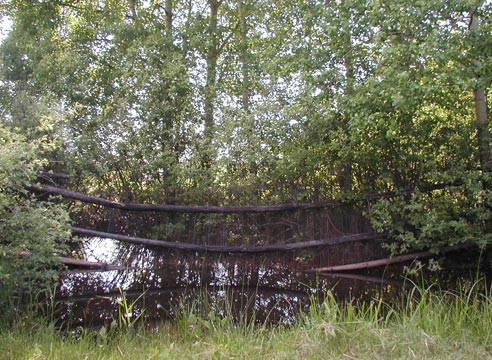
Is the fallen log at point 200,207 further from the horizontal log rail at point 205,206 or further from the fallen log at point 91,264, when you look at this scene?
the fallen log at point 91,264

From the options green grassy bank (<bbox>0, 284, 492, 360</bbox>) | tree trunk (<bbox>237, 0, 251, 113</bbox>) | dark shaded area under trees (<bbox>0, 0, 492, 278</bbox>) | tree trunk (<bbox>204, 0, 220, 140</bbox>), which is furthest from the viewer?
tree trunk (<bbox>237, 0, 251, 113</bbox>)

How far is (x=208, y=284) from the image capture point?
820 cm

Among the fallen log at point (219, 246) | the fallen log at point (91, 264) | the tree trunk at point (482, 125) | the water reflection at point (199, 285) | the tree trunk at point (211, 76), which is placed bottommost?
the water reflection at point (199, 285)

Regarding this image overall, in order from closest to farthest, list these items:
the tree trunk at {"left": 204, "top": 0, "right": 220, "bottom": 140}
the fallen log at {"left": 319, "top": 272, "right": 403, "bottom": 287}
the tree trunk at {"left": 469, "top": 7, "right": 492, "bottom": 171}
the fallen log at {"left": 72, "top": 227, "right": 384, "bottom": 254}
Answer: the tree trunk at {"left": 469, "top": 7, "right": 492, "bottom": 171} → the fallen log at {"left": 319, "top": 272, "right": 403, "bottom": 287} → the fallen log at {"left": 72, "top": 227, "right": 384, "bottom": 254} → the tree trunk at {"left": 204, "top": 0, "right": 220, "bottom": 140}

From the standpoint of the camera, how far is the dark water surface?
21.0ft

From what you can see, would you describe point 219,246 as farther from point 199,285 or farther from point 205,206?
point 199,285

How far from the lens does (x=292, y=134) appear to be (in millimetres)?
9312

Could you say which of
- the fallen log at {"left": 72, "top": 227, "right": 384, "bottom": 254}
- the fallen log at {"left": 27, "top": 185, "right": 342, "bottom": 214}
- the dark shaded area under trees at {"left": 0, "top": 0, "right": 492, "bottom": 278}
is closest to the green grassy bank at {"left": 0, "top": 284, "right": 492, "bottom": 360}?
the dark shaded area under trees at {"left": 0, "top": 0, "right": 492, "bottom": 278}

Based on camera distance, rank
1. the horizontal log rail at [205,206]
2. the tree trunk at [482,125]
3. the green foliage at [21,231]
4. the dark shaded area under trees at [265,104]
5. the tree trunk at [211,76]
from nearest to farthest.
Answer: the green foliage at [21,231] < the dark shaded area under trees at [265,104] < the tree trunk at [482,125] < the horizontal log rail at [205,206] < the tree trunk at [211,76]

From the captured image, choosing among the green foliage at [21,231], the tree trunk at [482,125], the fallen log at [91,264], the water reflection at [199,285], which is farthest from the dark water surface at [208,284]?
the tree trunk at [482,125]

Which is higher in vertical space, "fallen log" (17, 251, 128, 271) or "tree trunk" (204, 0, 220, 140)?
"tree trunk" (204, 0, 220, 140)

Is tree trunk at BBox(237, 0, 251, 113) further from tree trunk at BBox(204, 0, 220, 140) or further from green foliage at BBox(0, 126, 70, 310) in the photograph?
green foliage at BBox(0, 126, 70, 310)

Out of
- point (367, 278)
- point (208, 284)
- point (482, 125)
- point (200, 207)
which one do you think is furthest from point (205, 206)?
point (482, 125)

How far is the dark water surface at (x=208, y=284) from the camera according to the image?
21.0ft
